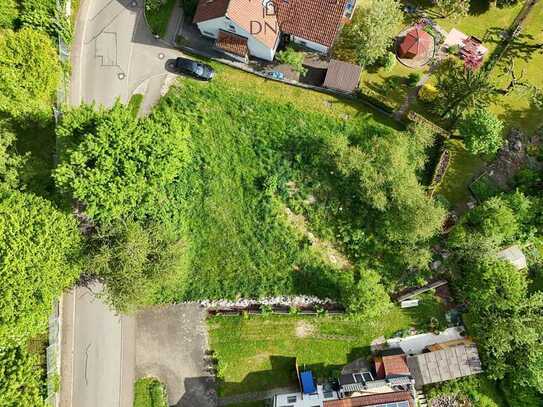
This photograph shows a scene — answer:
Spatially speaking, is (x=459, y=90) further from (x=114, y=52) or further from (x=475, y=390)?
(x=114, y=52)

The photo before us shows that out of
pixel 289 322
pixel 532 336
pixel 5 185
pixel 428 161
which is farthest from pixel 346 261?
pixel 5 185

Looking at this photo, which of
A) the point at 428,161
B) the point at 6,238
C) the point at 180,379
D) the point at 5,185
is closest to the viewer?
the point at 6,238

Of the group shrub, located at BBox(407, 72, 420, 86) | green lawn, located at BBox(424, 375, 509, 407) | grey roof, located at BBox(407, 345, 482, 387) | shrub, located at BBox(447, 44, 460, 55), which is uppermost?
shrub, located at BBox(447, 44, 460, 55)

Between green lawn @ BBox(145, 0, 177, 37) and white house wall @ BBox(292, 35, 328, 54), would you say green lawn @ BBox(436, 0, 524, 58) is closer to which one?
white house wall @ BBox(292, 35, 328, 54)

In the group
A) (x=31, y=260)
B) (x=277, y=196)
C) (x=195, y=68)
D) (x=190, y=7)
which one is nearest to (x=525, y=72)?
(x=277, y=196)

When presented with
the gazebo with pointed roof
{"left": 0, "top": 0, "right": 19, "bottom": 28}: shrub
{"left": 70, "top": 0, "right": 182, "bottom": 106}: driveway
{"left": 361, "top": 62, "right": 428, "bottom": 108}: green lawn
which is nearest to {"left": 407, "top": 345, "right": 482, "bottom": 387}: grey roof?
{"left": 361, "top": 62, "right": 428, "bottom": 108}: green lawn

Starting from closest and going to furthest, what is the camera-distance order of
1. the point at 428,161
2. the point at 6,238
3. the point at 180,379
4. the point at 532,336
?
1. the point at 6,238
2. the point at 532,336
3. the point at 180,379
4. the point at 428,161

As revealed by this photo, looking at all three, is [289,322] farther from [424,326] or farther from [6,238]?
[6,238]
